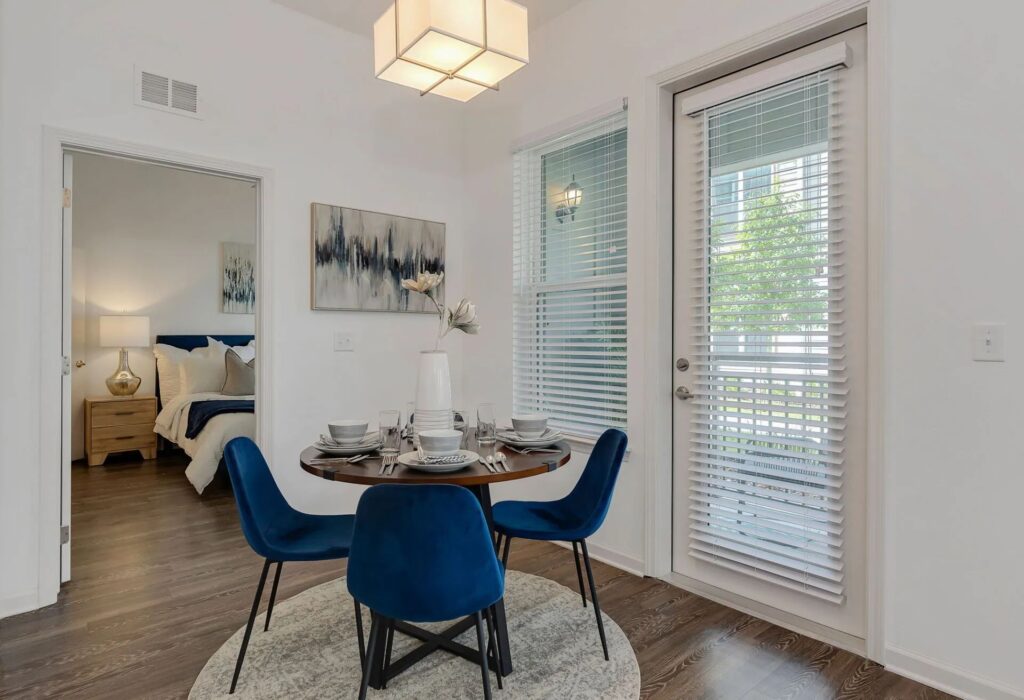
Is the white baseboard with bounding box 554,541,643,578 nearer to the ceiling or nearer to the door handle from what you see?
the door handle

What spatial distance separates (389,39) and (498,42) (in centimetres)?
43

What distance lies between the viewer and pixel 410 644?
7.32ft

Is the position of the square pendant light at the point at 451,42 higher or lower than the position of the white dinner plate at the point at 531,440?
higher

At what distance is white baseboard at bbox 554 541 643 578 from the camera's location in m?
2.91

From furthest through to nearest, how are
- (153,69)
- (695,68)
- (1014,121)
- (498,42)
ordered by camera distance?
(153,69)
(695,68)
(498,42)
(1014,121)

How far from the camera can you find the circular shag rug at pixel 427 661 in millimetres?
1918

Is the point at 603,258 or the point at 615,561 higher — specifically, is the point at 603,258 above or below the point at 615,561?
above

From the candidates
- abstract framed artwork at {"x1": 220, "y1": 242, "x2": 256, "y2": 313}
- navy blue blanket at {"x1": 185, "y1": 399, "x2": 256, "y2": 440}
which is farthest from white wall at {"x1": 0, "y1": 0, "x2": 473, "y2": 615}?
abstract framed artwork at {"x1": 220, "y1": 242, "x2": 256, "y2": 313}

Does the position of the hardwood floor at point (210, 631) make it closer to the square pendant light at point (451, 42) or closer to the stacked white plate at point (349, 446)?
the stacked white plate at point (349, 446)

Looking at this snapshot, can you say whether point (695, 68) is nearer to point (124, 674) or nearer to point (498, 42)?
point (498, 42)

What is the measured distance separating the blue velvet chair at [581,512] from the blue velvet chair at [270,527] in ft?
1.96

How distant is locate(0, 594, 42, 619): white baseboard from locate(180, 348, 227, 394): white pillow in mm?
3244

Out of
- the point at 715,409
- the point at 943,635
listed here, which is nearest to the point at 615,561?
the point at 715,409

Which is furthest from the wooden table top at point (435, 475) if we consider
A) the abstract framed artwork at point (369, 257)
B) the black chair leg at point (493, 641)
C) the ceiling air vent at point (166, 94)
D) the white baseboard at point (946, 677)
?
the ceiling air vent at point (166, 94)
